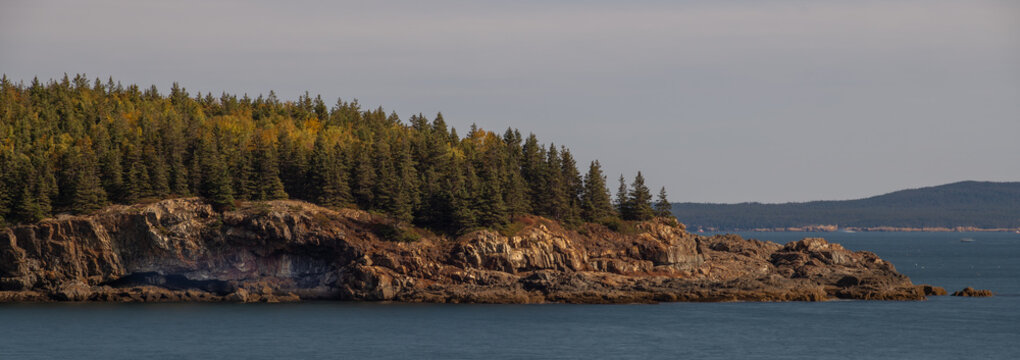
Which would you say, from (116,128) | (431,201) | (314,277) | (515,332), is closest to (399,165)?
(431,201)

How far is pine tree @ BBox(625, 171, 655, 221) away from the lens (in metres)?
129

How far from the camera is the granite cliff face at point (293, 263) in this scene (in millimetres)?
108250

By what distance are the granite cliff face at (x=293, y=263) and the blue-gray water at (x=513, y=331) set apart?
338 cm

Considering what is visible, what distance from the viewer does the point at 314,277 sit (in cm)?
11150

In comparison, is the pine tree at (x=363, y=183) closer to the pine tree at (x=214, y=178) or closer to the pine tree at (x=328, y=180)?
the pine tree at (x=328, y=180)

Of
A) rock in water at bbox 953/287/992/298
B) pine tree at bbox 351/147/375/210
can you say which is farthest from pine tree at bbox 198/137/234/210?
rock in water at bbox 953/287/992/298

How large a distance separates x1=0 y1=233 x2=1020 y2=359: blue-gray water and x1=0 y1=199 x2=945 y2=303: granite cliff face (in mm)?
3382

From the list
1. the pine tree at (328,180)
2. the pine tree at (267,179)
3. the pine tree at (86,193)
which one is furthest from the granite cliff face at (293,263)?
the pine tree at (267,179)

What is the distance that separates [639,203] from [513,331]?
38.9 m

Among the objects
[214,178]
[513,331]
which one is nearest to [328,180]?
[214,178]

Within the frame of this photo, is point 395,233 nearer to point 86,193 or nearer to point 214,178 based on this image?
point 214,178

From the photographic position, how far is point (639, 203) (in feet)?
422

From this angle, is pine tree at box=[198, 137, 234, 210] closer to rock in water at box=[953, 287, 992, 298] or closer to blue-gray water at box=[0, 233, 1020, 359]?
blue-gray water at box=[0, 233, 1020, 359]

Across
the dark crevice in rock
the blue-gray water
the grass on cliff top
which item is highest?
the grass on cliff top
